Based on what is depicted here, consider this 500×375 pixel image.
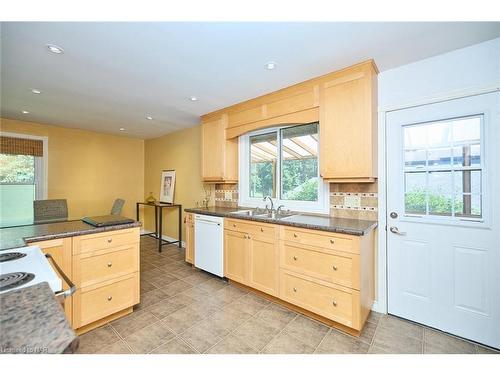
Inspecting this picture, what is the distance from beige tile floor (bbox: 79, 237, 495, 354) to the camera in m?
1.69

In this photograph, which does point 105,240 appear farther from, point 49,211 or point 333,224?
point 333,224

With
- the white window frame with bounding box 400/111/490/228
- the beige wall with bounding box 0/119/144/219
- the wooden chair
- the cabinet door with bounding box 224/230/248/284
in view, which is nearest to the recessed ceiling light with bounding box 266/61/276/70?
the white window frame with bounding box 400/111/490/228

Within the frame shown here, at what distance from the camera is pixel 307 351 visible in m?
1.66

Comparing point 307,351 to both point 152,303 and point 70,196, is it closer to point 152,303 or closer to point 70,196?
point 152,303

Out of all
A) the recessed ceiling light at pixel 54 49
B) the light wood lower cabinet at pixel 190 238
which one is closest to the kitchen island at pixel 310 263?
the light wood lower cabinet at pixel 190 238

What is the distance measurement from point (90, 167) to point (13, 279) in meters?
4.43

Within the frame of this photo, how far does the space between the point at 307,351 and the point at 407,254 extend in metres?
1.24

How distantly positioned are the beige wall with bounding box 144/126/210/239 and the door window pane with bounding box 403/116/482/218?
3.18m

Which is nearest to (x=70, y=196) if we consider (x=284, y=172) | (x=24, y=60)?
(x=24, y=60)

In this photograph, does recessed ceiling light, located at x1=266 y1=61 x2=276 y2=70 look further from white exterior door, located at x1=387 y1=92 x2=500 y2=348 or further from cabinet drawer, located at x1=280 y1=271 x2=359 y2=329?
cabinet drawer, located at x1=280 y1=271 x2=359 y2=329

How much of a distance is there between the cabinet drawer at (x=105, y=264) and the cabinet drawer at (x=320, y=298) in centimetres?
147

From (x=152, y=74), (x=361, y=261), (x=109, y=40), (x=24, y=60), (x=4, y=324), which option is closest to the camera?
(x=4, y=324)

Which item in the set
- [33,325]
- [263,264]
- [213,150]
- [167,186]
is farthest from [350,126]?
[167,186]
